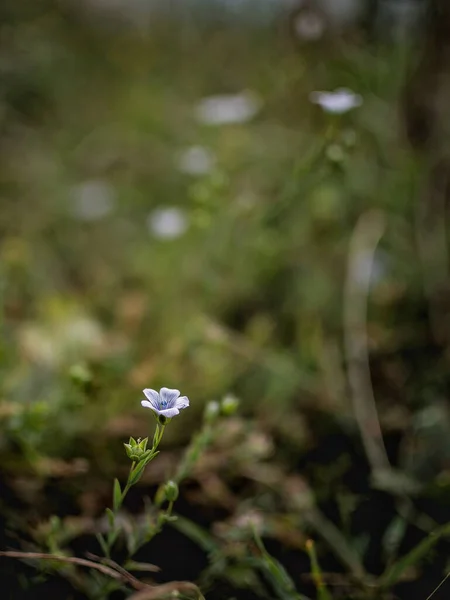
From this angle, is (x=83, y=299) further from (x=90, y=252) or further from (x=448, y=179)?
(x=448, y=179)

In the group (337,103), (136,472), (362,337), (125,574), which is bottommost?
(362,337)

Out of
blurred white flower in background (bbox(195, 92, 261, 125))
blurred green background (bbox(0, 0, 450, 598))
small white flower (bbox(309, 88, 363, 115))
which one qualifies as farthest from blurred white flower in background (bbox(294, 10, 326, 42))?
small white flower (bbox(309, 88, 363, 115))

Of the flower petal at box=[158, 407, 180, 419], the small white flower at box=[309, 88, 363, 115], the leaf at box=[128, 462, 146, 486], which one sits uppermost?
the small white flower at box=[309, 88, 363, 115]

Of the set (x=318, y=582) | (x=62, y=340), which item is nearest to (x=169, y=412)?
(x=318, y=582)

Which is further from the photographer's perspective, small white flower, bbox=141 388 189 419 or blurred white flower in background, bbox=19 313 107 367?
blurred white flower in background, bbox=19 313 107 367

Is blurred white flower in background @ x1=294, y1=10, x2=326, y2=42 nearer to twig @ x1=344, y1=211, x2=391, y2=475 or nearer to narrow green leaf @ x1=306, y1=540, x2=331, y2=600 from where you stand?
twig @ x1=344, y1=211, x2=391, y2=475

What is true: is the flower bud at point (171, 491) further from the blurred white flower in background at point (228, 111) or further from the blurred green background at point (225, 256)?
the blurred white flower in background at point (228, 111)

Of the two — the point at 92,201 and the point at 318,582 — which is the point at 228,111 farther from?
the point at 318,582

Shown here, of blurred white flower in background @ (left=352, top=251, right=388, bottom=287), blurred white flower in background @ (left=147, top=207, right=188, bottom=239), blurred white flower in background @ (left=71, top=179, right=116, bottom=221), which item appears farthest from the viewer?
blurred white flower in background @ (left=71, top=179, right=116, bottom=221)

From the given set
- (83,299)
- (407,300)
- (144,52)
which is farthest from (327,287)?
(144,52)
